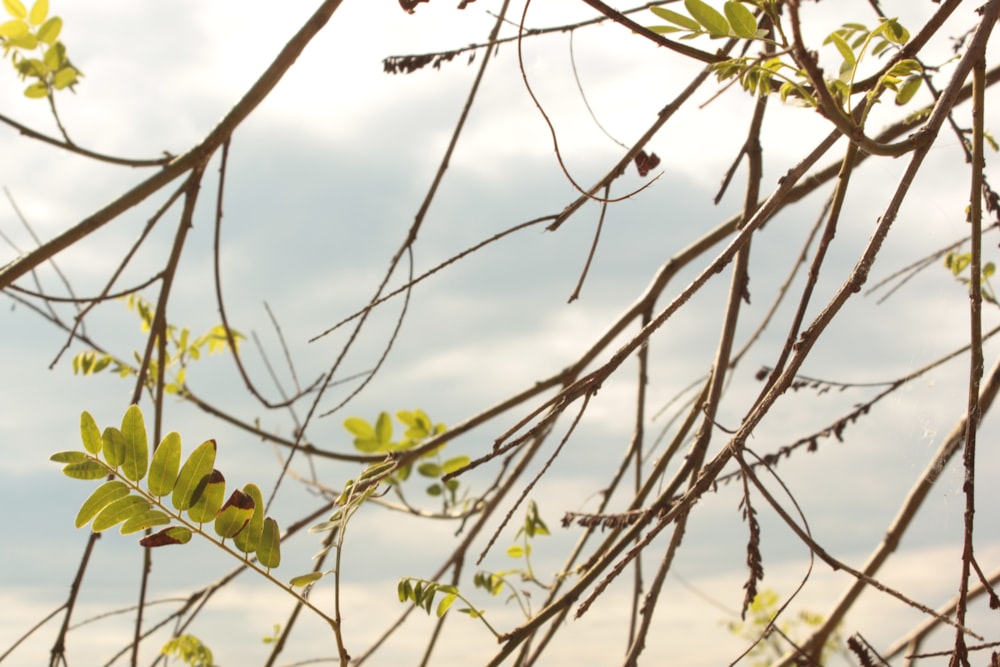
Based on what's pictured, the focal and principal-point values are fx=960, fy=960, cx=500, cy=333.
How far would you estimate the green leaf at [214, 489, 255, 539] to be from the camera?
2.97 feet

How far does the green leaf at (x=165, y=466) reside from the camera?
2.94 ft

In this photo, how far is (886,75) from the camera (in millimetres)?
846

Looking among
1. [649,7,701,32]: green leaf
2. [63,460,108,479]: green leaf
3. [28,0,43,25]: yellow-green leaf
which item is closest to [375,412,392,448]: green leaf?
[28,0,43,25]: yellow-green leaf

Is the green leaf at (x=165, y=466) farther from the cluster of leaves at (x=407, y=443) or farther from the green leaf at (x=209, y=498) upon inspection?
the cluster of leaves at (x=407, y=443)

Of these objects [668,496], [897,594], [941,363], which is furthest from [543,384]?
[897,594]

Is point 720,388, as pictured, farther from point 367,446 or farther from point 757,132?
point 367,446

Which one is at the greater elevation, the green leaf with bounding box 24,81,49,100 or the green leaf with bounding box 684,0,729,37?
the green leaf with bounding box 24,81,49,100

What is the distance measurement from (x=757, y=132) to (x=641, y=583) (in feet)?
2.75

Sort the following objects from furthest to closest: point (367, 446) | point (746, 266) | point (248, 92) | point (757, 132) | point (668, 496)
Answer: point (367, 446) → point (757, 132) → point (746, 266) → point (248, 92) → point (668, 496)

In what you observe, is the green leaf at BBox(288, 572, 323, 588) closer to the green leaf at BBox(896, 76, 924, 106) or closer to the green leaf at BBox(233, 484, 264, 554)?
the green leaf at BBox(233, 484, 264, 554)

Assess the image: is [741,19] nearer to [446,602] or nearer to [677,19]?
[677,19]

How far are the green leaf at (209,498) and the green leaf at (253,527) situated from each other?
2 centimetres

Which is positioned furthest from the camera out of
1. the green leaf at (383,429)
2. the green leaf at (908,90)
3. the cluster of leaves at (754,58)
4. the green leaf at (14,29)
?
the green leaf at (383,429)

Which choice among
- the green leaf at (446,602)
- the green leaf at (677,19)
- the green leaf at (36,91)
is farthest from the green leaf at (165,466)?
the green leaf at (36,91)
